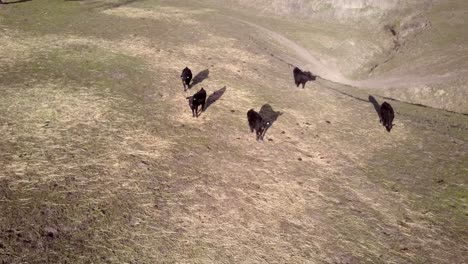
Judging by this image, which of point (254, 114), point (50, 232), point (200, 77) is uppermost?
point (200, 77)

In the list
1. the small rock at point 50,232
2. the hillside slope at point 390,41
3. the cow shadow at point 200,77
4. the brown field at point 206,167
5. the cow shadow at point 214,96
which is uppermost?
the hillside slope at point 390,41

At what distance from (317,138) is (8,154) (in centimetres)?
1175

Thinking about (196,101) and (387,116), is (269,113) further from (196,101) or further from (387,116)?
(387,116)

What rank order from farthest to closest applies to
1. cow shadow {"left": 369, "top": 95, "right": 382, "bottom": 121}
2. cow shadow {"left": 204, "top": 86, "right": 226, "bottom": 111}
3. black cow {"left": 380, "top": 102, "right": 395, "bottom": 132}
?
cow shadow {"left": 369, "top": 95, "right": 382, "bottom": 121} → cow shadow {"left": 204, "top": 86, "right": 226, "bottom": 111} → black cow {"left": 380, "top": 102, "right": 395, "bottom": 132}

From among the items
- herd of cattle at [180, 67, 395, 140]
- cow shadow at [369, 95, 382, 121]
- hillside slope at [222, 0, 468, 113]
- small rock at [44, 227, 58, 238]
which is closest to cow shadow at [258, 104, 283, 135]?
herd of cattle at [180, 67, 395, 140]

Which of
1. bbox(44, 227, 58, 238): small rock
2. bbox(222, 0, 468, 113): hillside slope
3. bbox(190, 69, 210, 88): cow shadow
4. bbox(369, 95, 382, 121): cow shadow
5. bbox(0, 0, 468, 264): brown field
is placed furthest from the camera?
bbox(222, 0, 468, 113): hillside slope

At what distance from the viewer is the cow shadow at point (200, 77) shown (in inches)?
762

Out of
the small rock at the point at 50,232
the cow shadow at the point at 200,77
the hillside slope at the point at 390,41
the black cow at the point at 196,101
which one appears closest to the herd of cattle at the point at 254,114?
the black cow at the point at 196,101

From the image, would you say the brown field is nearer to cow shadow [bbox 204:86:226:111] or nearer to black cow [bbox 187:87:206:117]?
cow shadow [bbox 204:86:226:111]

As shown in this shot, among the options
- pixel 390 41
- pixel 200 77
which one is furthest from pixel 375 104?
pixel 390 41

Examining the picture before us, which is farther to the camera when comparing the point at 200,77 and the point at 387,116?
the point at 200,77

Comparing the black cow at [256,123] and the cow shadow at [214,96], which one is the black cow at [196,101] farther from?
the black cow at [256,123]

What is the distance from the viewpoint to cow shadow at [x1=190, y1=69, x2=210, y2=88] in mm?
19353

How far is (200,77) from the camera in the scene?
66.2 feet
